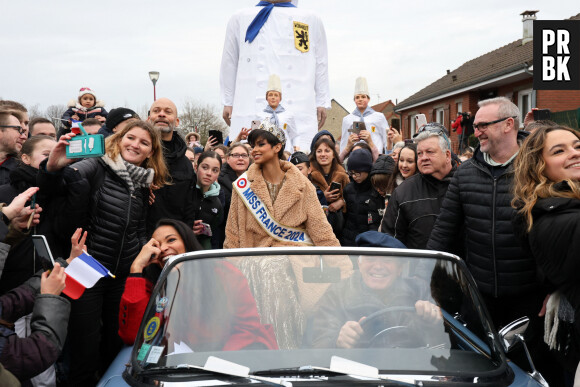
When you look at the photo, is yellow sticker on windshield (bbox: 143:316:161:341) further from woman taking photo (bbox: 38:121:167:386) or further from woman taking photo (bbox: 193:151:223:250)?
woman taking photo (bbox: 193:151:223:250)

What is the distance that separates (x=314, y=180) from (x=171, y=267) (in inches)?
167

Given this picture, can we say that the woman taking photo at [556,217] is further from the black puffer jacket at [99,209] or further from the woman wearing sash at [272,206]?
the black puffer jacket at [99,209]

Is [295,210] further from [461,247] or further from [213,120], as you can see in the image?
[213,120]

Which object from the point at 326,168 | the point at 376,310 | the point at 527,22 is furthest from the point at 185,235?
the point at 527,22

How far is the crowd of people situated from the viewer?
3.01 metres

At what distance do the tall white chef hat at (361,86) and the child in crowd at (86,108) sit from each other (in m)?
3.91

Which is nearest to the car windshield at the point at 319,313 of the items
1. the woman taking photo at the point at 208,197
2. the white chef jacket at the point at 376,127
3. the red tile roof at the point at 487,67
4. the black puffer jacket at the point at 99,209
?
the black puffer jacket at the point at 99,209

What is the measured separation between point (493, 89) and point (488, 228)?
2840 cm

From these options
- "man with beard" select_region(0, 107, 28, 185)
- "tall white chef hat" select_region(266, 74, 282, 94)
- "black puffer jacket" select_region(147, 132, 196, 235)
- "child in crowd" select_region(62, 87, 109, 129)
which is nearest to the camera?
"man with beard" select_region(0, 107, 28, 185)

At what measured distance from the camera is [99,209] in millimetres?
4195

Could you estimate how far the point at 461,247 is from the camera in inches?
177

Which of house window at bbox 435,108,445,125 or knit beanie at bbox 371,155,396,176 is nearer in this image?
knit beanie at bbox 371,155,396,176

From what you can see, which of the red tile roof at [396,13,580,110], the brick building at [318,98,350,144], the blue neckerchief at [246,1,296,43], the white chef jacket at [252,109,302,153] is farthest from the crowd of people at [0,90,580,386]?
the brick building at [318,98,350,144]

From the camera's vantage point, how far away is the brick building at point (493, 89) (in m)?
26.1
